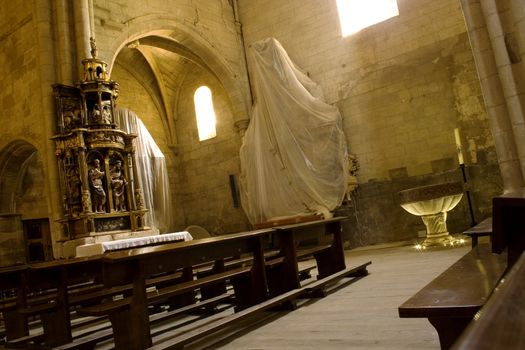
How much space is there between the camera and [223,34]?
11.2 m

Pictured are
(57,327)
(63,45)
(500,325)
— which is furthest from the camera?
(63,45)

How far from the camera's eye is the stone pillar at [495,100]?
4945 mm

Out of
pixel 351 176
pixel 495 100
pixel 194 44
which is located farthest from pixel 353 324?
pixel 194 44

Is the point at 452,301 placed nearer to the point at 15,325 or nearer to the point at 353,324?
the point at 353,324

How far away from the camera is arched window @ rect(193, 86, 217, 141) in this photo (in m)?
13.2

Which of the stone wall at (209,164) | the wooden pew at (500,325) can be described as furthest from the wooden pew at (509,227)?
the stone wall at (209,164)

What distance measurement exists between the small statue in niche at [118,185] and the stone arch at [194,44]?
2.50m

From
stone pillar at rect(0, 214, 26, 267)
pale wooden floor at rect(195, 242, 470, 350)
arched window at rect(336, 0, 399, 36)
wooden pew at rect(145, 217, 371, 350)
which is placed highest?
arched window at rect(336, 0, 399, 36)


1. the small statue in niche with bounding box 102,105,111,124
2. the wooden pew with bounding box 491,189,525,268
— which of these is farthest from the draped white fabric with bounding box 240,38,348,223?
the wooden pew with bounding box 491,189,525,268

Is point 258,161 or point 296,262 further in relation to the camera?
point 258,161

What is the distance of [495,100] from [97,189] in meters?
5.99

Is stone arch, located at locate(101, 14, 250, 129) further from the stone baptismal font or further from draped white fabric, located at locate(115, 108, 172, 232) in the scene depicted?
the stone baptismal font

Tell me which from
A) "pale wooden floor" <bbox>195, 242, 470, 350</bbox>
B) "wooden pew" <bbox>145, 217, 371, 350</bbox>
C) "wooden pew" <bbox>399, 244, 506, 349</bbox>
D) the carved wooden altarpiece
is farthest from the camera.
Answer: the carved wooden altarpiece

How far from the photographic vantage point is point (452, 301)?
1.38 metres
